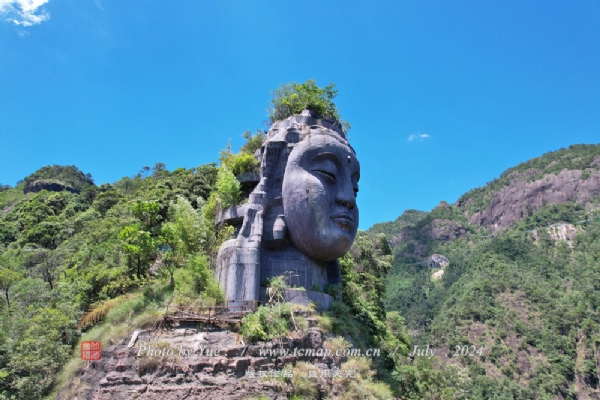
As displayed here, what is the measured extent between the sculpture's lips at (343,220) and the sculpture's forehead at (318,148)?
192cm

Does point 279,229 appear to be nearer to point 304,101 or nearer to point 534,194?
point 304,101

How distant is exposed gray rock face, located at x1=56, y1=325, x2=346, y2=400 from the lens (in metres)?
→ 9.73

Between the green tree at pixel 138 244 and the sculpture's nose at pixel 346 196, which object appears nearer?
the sculpture's nose at pixel 346 196

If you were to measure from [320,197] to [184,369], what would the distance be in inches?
258

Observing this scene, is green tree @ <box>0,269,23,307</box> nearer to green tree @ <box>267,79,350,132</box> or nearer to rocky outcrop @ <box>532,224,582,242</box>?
green tree @ <box>267,79,350,132</box>

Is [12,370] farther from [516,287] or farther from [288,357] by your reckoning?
[516,287]

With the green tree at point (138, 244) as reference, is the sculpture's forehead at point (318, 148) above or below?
above

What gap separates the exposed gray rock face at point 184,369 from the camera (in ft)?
31.9

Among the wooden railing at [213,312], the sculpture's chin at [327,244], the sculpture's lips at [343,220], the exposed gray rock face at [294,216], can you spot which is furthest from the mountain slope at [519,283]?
the wooden railing at [213,312]

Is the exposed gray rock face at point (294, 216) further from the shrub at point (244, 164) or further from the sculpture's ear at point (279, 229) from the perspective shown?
the shrub at point (244, 164)

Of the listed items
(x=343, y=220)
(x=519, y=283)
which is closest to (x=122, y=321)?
(x=343, y=220)

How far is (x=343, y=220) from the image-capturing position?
14578 millimetres

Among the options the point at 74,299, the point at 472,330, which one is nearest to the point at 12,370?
the point at 74,299

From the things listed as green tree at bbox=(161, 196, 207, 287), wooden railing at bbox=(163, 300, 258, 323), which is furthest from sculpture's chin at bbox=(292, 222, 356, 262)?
green tree at bbox=(161, 196, 207, 287)
